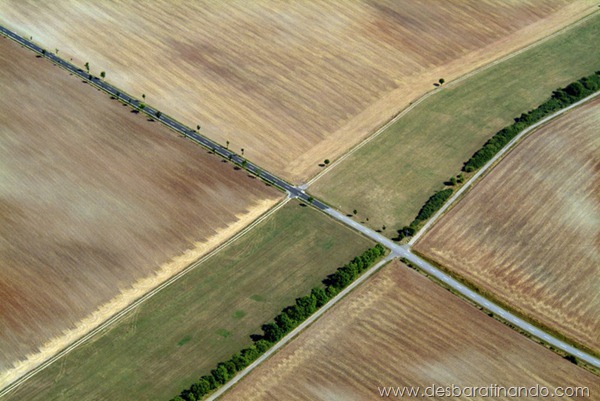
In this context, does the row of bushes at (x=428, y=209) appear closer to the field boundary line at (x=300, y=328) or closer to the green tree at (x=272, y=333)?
the field boundary line at (x=300, y=328)

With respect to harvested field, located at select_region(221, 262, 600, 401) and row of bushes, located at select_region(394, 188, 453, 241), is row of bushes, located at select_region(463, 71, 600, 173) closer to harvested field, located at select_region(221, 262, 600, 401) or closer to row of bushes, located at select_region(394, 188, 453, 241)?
row of bushes, located at select_region(394, 188, 453, 241)

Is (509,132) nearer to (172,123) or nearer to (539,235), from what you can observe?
(539,235)

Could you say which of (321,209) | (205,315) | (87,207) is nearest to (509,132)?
(321,209)

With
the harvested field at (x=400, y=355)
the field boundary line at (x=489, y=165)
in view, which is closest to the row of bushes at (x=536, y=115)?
the field boundary line at (x=489, y=165)

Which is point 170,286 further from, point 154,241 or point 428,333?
point 428,333

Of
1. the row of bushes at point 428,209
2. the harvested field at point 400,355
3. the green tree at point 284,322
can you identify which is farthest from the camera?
the row of bushes at point 428,209

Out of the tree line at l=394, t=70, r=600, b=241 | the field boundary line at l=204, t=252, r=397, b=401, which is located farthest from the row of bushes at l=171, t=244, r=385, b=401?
the tree line at l=394, t=70, r=600, b=241

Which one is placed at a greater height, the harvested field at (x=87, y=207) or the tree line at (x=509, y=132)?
the tree line at (x=509, y=132)
